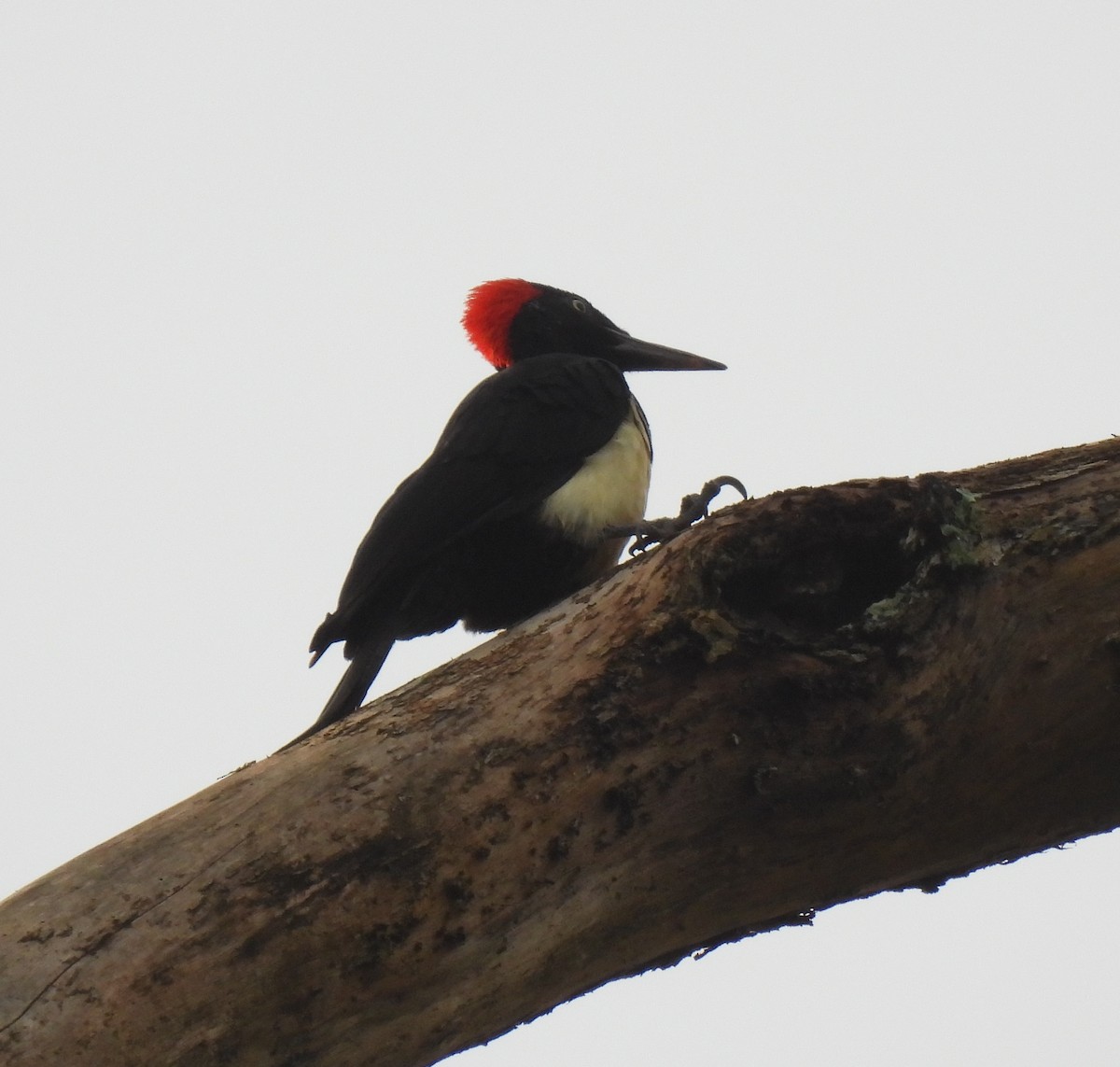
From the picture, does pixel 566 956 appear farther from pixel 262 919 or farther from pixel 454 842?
pixel 262 919

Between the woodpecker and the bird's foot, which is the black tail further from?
the bird's foot

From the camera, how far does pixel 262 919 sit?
2.21 meters

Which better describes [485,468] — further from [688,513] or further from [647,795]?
[647,795]

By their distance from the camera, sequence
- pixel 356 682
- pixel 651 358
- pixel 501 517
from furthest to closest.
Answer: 1. pixel 651 358
2. pixel 501 517
3. pixel 356 682

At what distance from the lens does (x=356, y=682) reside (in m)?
3.24

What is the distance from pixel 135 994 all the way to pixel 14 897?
0.32 metres

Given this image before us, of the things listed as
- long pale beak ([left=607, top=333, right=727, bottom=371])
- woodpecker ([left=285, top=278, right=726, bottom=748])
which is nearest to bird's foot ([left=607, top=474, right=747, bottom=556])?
woodpecker ([left=285, top=278, right=726, bottom=748])

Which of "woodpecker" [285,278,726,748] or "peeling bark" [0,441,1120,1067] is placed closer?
"peeling bark" [0,441,1120,1067]

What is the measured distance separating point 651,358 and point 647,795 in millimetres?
2568

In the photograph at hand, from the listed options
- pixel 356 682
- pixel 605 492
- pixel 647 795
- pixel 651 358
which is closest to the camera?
pixel 647 795

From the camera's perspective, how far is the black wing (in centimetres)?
340

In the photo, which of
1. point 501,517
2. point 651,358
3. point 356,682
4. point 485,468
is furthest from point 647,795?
point 651,358

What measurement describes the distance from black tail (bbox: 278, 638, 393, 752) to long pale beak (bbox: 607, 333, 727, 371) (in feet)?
5.57

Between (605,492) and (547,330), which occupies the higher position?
(547,330)
